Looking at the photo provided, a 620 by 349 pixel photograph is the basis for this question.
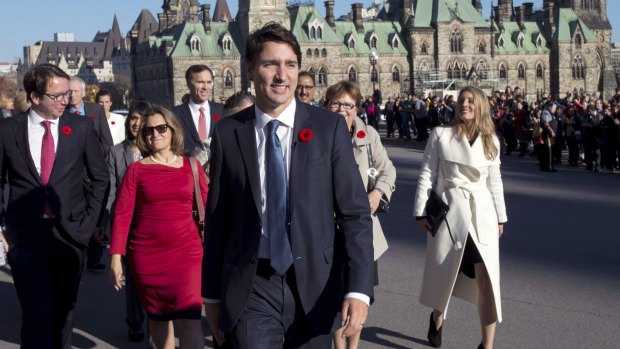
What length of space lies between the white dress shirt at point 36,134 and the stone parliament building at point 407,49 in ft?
223

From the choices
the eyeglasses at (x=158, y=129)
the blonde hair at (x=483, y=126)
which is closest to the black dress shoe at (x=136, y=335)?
the eyeglasses at (x=158, y=129)

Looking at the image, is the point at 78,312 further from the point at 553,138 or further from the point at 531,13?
the point at 531,13

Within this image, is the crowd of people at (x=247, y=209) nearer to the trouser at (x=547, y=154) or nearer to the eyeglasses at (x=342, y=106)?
the eyeglasses at (x=342, y=106)

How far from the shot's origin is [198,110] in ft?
23.2

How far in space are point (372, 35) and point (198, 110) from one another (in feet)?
249

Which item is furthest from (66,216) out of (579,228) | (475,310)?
(579,228)

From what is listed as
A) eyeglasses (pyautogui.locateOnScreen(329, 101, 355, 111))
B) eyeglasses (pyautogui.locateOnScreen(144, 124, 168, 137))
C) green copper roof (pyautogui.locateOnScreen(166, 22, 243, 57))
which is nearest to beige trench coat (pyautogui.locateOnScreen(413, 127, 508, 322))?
eyeglasses (pyautogui.locateOnScreen(329, 101, 355, 111))

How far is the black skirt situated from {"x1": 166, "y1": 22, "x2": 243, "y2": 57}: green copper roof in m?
73.4

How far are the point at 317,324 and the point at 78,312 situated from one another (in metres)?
4.68

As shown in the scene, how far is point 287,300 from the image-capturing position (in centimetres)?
332

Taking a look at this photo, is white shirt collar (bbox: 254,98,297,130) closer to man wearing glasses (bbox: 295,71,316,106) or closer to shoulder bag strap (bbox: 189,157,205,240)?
shoulder bag strap (bbox: 189,157,205,240)

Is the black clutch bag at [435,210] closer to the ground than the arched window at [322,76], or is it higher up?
closer to the ground

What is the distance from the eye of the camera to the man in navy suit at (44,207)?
531 centimetres

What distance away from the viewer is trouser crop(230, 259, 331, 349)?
10.8 feet
